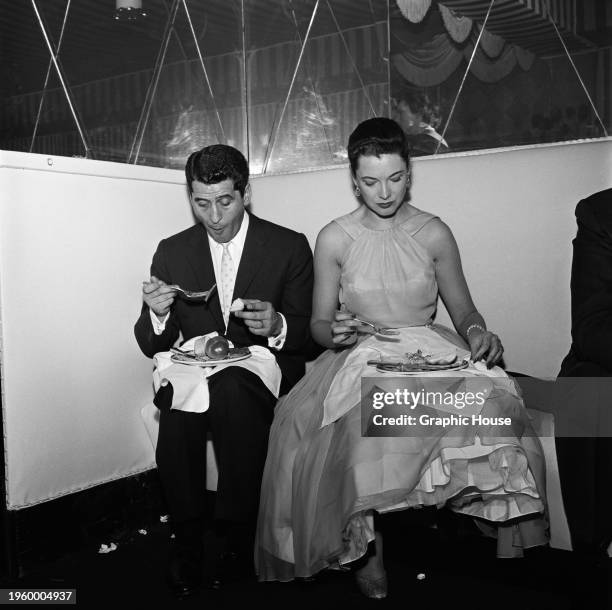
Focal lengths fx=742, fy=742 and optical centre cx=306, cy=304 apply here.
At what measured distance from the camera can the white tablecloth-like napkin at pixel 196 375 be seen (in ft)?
6.77

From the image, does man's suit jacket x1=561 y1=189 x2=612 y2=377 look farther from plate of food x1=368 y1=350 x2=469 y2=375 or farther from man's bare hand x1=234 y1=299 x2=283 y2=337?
man's bare hand x1=234 y1=299 x2=283 y2=337

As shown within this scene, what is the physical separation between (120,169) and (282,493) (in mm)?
1166

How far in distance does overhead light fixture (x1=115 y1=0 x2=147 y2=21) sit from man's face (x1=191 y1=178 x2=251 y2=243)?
1.66 metres

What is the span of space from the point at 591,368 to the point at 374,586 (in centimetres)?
78

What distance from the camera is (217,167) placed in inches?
89.6

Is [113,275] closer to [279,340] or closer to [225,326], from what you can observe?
[225,326]

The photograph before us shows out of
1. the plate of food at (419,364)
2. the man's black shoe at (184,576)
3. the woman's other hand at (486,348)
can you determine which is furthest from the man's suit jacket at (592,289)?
the man's black shoe at (184,576)

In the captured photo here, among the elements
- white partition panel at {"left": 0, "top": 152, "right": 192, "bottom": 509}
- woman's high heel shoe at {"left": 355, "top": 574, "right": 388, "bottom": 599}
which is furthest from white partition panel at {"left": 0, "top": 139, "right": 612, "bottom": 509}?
woman's high heel shoe at {"left": 355, "top": 574, "right": 388, "bottom": 599}

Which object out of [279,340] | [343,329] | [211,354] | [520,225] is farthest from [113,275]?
[520,225]

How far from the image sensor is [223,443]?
206 cm

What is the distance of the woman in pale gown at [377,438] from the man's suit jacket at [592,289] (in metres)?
0.21

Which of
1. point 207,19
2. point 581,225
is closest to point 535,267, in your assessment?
point 581,225

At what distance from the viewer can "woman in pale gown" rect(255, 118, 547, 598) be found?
172cm

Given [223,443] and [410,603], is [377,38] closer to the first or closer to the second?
[223,443]
